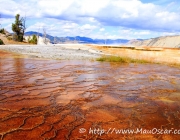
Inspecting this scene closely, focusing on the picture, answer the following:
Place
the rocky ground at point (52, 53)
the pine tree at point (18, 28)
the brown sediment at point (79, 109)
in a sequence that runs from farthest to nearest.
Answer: the pine tree at point (18, 28), the rocky ground at point (52, 53), the brown sediment at point (79, 109)

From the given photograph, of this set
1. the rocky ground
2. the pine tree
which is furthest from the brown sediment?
the pine tree

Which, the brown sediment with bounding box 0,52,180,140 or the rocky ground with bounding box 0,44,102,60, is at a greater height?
the rocky ground with bounding box 0,44,102,60

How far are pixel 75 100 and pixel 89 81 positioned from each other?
1.88m

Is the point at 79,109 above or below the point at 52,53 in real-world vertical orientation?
below

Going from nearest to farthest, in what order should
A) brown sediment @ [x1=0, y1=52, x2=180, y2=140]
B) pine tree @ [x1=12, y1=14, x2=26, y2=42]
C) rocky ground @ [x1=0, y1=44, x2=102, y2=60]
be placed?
brown sediment @ [x1=0, y1=52, x2=180, y2=140], rocky ground @ [x1=0, y1=44, x2=102, y2=60], pine tree @ [x1=12, y1=14, x2=26, y2=42]

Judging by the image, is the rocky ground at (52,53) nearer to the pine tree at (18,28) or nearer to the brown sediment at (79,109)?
the brown sediment at (79,109)

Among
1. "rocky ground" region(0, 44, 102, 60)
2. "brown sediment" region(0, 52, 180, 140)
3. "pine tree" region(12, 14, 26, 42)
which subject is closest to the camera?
"brown sediment" region(0, 52, 180, 140)

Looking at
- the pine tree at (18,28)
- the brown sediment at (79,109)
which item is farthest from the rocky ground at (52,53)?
the pine tree at (18,28)

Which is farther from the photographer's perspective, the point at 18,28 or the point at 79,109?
the point at 18,28

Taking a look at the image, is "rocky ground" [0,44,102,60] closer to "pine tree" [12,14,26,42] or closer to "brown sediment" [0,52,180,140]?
"brown sediment" [0,52,180,140]

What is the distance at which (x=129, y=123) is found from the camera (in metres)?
3.05

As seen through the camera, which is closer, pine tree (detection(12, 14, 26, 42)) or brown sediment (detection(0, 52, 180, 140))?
brown sediment (detection(0, 52, 180, 140))

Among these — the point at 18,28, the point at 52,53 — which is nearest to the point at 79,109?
the point at 52,53

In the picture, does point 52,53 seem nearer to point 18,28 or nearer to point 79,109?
point 79,109
